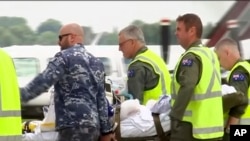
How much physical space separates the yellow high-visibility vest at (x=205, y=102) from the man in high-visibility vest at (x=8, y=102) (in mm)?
1286

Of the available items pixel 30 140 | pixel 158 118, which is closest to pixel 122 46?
pixel 158 118

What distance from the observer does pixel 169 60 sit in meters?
15.4

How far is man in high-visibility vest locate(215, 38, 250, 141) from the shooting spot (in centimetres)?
532

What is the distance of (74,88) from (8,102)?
751 millimetres

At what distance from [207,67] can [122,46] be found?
3.82 feet

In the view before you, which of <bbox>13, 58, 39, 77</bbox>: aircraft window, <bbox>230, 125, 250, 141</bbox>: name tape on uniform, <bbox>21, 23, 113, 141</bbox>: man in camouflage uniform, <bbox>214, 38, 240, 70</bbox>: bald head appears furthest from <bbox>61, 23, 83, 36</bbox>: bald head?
<bbox>13, 58, 39, 77</bbox>: aircraft window

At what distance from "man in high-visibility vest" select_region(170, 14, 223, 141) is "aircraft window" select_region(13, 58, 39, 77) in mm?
7434

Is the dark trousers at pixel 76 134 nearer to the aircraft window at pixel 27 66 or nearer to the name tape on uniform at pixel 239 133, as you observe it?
the name tape on uniform at pixel 239 133

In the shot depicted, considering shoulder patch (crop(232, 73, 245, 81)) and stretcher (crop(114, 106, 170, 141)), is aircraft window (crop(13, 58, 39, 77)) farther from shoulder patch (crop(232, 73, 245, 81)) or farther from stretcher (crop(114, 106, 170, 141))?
stretcher (crop(114, 106, 170, 141))

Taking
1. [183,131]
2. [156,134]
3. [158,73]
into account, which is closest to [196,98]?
[183,131]

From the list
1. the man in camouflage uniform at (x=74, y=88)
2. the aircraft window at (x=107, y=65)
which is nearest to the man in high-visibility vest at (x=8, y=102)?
the man in camouflage uniform at (x=74, y=88)

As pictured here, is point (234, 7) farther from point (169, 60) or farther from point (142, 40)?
point (142, 40)

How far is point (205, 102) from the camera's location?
466 cm

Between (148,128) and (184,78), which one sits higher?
(184,78)
